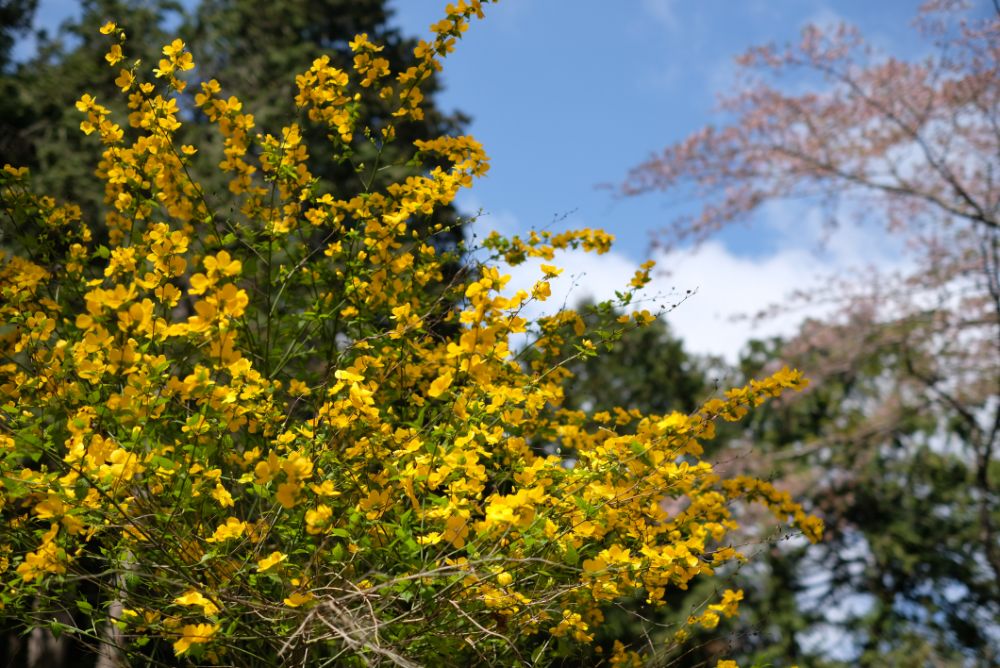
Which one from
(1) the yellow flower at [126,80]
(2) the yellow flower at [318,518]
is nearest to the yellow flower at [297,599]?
(2) the yellow flower at [318,518]

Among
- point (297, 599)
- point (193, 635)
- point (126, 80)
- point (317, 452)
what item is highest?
point (126, 80)

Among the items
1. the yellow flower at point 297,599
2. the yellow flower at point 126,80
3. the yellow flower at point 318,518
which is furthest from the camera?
the yellow flower at point 126,80

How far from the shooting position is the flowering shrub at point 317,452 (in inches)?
84.4

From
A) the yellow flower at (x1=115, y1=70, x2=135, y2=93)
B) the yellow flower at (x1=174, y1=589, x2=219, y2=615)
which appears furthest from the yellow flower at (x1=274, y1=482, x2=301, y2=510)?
the yellow flower at (x1=115, y1=70, x2=135, y2=93)

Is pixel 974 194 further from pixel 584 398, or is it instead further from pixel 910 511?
pixel 584 398

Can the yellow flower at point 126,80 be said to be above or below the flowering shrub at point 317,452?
above

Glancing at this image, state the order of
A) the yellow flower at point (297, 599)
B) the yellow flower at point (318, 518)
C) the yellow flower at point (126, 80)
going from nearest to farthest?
the yellow flower at point (297, 599)
the yellow flower at point (318, 518)
the yellow flower at point (126, 80)

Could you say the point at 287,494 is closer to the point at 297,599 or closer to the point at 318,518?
the point at 318,518

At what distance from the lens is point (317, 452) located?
2.36 m

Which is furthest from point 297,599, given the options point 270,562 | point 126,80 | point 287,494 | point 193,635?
point 126,80

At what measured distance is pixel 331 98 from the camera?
322 cm

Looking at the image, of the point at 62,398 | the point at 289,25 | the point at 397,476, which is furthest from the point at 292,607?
the point at 289,25

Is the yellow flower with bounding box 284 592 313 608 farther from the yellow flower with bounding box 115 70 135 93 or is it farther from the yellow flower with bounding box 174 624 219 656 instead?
the yellow flower with bounding box 115 70 135 93

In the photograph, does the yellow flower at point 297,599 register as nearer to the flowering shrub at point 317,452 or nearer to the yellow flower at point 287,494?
the flowering shrub at point 317,452
